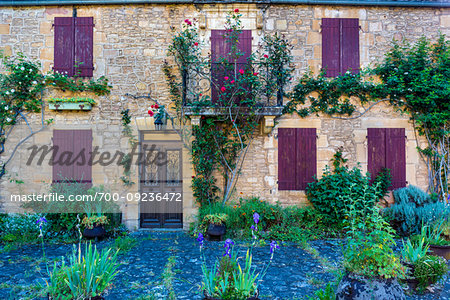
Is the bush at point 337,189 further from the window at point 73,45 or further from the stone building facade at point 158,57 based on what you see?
the window at point 73,45

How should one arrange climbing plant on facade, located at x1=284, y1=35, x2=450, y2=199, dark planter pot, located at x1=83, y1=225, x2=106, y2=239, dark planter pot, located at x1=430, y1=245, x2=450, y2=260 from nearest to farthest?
1. dark planter pot, located at x1=430, y1=245, x2=450, y2=260
2. dark planter pot, located at x1=83, y1=225, x2=106, y2=239
3. climbing plant on facade, located at x1=284, y1=35, x2=450, y2=199

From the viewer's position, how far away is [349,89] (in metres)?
6.64

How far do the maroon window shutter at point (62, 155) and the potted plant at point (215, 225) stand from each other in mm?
3407

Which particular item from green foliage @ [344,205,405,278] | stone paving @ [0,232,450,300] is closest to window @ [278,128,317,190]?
stone paving @ [0,232,450,300]

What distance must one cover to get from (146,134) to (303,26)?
4507 millimetres

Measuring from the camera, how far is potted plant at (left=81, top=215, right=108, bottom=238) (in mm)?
5734

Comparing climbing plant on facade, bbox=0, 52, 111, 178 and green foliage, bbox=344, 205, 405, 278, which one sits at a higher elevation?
climbing plant on facade, bbox=0, 52, 111, 178

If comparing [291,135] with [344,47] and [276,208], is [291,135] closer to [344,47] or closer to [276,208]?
[276,208]

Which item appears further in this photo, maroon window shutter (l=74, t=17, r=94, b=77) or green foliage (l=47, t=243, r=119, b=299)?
maroon window shutter (l=74, t=17, r=94, b=77)

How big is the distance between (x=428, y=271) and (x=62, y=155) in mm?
7181

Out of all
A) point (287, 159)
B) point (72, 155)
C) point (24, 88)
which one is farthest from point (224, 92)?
point (24, 88)

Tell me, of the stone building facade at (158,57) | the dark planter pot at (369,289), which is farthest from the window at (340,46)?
the dark planter pot at (369,289)

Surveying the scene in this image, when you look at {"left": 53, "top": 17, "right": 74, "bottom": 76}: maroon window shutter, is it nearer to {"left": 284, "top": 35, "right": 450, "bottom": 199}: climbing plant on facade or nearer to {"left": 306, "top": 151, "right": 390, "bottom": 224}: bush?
{"left": 284, "top": 35, "right": 450, "bottom": 199}: climbing plant on facade

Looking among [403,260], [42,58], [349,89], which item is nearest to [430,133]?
[349,89]
